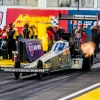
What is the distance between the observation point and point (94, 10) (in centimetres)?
3388

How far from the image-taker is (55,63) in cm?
1661

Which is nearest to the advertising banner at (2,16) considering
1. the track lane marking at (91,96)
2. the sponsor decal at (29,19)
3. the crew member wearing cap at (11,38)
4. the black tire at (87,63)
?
the sponsor decal at (29,19)

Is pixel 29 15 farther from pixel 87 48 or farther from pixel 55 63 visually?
pixel 55 63

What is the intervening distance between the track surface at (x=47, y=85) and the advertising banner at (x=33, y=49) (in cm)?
462

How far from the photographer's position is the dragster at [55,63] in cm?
1530

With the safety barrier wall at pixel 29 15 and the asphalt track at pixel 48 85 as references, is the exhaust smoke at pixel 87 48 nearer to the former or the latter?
the asphalt track at pixel 48 85

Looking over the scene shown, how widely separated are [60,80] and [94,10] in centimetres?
1892

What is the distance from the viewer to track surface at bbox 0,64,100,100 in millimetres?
12344

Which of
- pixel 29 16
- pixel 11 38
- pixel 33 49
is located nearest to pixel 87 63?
pixel 33 49

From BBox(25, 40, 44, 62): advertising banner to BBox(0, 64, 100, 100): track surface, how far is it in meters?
4.62

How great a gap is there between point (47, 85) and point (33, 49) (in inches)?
333

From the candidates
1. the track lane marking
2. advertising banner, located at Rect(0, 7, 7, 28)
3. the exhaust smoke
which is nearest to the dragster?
the exhaust smoke

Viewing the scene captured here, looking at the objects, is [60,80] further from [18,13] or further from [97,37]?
[18,13]

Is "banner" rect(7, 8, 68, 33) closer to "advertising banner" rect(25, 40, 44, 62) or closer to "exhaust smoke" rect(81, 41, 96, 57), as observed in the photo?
"advertising banner" rect(25, 40, 44, 62)
